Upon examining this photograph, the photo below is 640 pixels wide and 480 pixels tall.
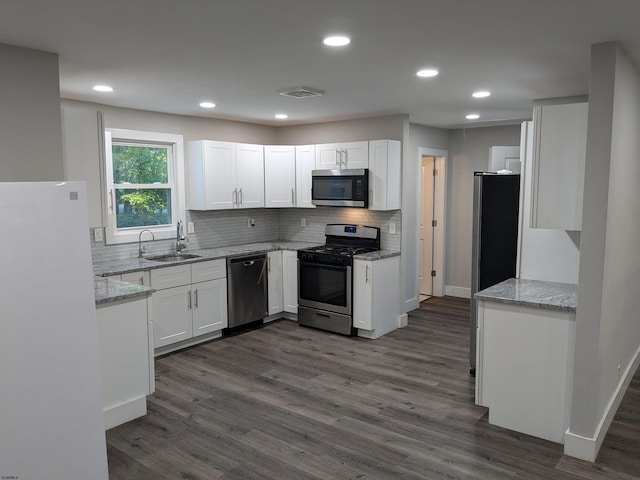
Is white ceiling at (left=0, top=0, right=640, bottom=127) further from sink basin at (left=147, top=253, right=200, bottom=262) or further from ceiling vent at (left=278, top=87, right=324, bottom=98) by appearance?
sink basin at (left=147, top=253, right=200, bottom=262)

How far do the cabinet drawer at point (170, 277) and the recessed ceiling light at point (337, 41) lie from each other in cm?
281

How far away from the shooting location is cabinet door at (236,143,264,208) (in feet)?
19.3

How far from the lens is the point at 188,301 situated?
498cm

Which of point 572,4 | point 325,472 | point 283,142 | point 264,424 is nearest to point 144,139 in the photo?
point 283,142

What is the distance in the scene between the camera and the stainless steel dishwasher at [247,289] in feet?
17.8

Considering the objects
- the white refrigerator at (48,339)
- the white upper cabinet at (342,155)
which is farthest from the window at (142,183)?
the white refrigerator at (48,339)

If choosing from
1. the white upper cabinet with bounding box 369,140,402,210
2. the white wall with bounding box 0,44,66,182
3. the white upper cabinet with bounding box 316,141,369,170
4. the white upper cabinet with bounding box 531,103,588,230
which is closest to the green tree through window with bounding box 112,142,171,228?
the white upper cabinet with bounding box 316,141,369,170

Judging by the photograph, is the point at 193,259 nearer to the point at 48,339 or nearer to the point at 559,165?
the point at 48,339

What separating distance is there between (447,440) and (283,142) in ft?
14.8

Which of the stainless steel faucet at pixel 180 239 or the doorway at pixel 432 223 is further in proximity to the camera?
the doorway at pixel 432 223

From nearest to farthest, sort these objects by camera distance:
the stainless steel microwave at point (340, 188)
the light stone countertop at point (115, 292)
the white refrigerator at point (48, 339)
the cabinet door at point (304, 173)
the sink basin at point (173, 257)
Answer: the white refrigerator at point (48, 339) → the light stone countertop at point (115, 292) → the sink basin at point (173, 257) → the stainless steel microwave at point (340, 188) → the cabinet door at point (304, 173)

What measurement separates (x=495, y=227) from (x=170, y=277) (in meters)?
2.99

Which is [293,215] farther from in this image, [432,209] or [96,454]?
[96,454]

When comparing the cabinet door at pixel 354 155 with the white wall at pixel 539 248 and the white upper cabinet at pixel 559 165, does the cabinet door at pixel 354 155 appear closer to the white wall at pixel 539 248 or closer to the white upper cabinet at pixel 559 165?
the white wall at pixel 539 248
